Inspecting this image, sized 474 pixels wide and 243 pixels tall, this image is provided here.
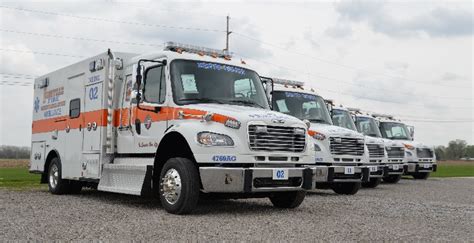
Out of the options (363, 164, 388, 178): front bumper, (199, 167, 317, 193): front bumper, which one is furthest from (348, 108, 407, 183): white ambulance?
(199, 167, 317, 193): front bumper

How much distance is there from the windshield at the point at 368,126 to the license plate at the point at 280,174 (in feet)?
36.6

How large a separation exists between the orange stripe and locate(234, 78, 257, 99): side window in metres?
1.15

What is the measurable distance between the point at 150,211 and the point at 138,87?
7.25ft

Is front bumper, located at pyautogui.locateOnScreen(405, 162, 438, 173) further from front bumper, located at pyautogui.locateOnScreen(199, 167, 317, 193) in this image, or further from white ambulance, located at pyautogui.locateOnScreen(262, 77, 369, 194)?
front bumper, located at pyautogui.locateOnScreen(199, 167, 317, 193)

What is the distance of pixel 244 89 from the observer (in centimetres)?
1034

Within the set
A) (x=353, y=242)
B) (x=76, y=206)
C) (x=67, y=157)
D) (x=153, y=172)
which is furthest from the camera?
(x=67, y=157)

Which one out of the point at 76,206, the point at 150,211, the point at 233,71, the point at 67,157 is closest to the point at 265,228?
the point at 150,211

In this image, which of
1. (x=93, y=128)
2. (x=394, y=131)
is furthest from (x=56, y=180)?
(x=394, y=131)

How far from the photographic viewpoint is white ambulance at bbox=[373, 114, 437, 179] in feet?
73.4

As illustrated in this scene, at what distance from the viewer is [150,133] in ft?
33.5

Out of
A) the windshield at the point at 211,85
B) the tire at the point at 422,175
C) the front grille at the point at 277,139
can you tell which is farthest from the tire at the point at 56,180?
the tire at the point at 422,175

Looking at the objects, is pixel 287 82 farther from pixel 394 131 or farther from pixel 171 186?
pixel 394 131

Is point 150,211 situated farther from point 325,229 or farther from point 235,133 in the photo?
point 325,229

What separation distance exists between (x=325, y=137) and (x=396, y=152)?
787 centimetres
